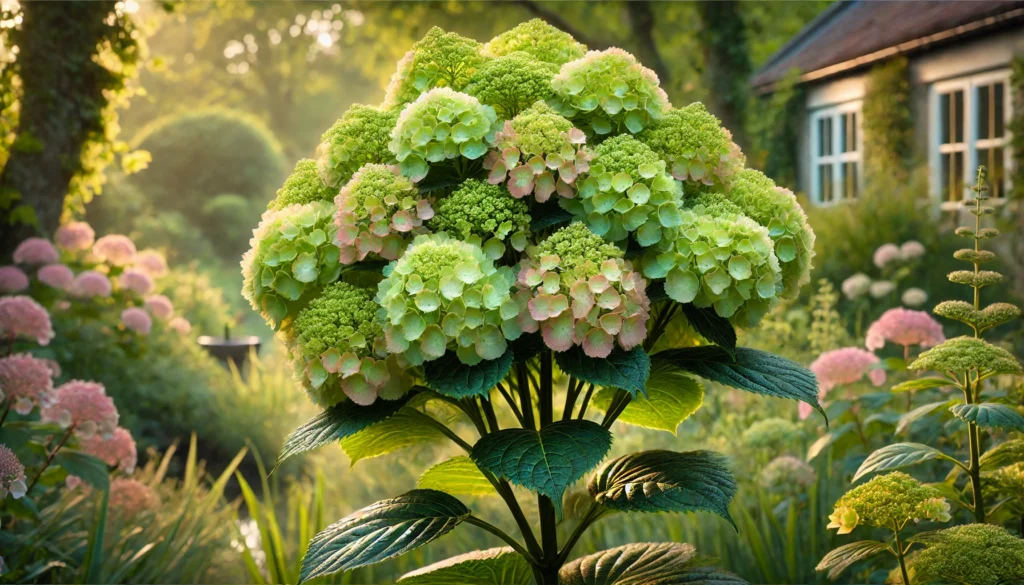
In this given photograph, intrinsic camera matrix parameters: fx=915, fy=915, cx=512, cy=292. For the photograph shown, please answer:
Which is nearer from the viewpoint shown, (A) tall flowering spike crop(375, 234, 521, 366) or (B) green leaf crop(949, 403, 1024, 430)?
(A) tall flowering spike crop(375, 234, 521, 366)

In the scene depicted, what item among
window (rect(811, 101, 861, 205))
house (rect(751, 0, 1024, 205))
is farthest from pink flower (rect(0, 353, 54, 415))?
window (rect(811, 101, 861, 205))

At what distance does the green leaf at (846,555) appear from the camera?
6.00ft

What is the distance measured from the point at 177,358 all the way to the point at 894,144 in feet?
25.2

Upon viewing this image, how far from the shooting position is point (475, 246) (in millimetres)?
1555

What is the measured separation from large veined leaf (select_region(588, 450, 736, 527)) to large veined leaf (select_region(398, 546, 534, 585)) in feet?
0.82

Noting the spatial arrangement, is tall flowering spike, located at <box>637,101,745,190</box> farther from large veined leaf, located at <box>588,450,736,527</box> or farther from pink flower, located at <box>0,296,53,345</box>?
pink flower, located at <box>0,296,53,345</box>

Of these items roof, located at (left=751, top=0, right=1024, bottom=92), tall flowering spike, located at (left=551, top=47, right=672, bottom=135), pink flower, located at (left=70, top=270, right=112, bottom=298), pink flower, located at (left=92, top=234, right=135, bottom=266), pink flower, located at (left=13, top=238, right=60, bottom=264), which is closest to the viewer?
tall flowering spike, located at (left=551, top=47, right=672, bottom=135)

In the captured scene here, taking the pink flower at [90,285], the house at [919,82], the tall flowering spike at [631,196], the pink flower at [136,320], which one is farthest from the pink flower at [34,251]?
the house at [919,82]

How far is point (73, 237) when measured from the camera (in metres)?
5.59

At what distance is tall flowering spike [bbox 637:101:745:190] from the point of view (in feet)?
5.69

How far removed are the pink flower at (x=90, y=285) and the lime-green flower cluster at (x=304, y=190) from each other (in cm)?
391

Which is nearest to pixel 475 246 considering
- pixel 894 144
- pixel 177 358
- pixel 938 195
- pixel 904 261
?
pixel 177 358

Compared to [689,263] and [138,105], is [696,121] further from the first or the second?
[138,105]

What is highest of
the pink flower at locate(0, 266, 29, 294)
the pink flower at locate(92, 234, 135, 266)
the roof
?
the roof
